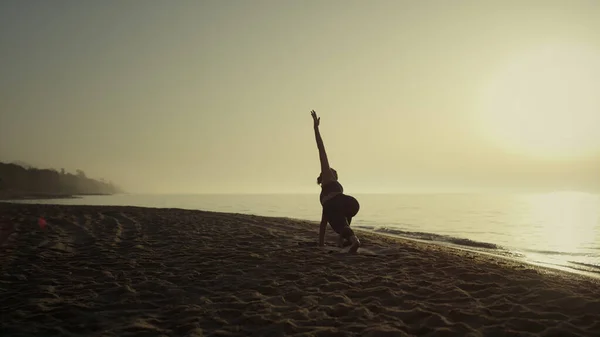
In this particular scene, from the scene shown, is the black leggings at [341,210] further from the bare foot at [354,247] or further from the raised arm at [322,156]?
the raised arm at [322,156]

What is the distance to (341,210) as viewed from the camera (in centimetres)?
1052

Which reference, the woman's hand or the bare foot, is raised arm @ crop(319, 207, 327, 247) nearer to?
the bare foot

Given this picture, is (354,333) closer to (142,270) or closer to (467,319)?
(467,319)

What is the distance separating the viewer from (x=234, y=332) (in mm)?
5332

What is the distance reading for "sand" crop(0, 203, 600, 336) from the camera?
5.47 m

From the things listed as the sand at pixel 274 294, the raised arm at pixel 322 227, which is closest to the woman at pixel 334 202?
the raised arm at pixel 322 227

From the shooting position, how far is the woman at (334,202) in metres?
10.5

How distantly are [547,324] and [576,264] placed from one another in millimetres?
10935

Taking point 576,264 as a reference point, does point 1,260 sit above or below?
below

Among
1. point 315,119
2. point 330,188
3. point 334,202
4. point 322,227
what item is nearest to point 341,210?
point 334,202

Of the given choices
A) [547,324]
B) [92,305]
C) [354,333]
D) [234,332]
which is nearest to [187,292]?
[92,305]

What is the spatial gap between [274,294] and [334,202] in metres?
3.87

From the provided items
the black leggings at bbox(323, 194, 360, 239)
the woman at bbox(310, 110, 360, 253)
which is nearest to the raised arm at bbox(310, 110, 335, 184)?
the woman at bbox(310, 110, 360, 253)

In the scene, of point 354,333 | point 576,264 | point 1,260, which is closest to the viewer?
point 354,333
